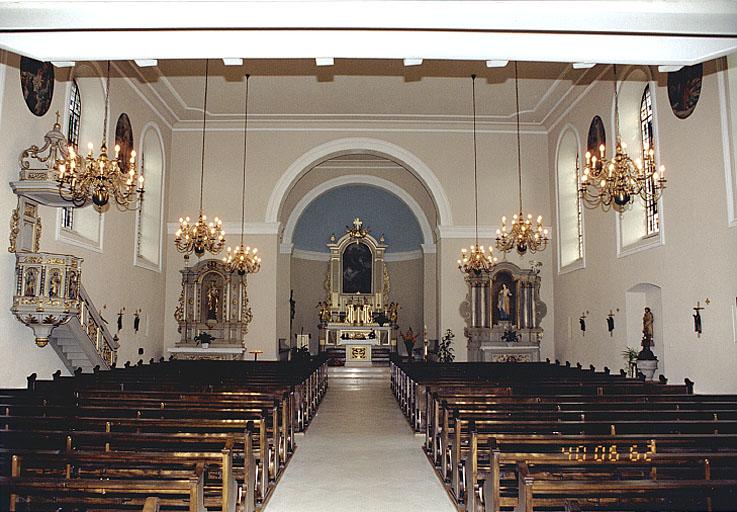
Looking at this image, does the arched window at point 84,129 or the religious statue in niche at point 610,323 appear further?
the religious statue in niche at point 610,323

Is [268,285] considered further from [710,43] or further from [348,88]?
[710,43]

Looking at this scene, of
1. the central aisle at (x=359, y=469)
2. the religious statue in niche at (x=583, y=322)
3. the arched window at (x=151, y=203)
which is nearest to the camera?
the central aisle at (x=359, y=469)

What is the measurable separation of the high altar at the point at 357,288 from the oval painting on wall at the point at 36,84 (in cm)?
1425

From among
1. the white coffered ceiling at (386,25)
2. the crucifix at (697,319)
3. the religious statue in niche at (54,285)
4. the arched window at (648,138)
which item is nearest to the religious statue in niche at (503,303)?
the arched window at (648,138)

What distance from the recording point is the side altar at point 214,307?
16.7m

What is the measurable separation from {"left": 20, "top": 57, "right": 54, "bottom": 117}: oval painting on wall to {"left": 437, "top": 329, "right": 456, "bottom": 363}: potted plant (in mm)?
10769

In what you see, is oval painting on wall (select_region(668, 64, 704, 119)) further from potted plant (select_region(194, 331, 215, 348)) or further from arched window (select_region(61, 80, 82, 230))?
potted plant (select_region(194, 331, 215, 348))

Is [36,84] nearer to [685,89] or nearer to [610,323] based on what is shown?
[685,89]

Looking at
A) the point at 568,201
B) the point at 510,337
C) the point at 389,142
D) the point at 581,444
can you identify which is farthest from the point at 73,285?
the point at 568,201

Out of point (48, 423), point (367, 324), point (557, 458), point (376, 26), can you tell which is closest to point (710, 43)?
point (376, 26)

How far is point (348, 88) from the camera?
15.5 meters

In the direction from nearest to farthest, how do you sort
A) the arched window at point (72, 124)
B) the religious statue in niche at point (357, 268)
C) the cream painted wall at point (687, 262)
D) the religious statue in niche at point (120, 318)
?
the cream painted wall at point (687, 262), the arched window at point (72, 124), the religious statue in niche at point (120, 318), the religious statue in niche at point (357, 268)

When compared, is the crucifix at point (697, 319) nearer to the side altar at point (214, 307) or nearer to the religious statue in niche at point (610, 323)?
the religious statue in niche at point (610, 323)

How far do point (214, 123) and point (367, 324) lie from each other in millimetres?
9371
